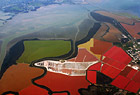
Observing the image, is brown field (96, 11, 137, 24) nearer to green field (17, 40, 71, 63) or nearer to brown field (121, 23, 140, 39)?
brown field (121, 23, 140, 39)

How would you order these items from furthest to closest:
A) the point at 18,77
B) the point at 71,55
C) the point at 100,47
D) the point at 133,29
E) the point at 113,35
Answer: the point at 133,29
the point at 113,35
the point at 100,47
the point at 71,55
the point at 18,77

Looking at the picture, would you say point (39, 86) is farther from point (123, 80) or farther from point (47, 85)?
point (123, 80)

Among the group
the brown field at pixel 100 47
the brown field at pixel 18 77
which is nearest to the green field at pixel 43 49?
the brown field at pixel 18 77

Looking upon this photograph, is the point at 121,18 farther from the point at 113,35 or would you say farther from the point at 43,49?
the point at 43,49

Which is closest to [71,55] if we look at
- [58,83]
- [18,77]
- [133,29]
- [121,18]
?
[58,83]

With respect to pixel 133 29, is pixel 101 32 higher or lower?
lower

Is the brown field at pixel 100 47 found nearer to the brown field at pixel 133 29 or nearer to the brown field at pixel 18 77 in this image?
the brown field at pixel 133 29

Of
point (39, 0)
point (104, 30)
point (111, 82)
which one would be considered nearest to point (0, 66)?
point (111, 82)
